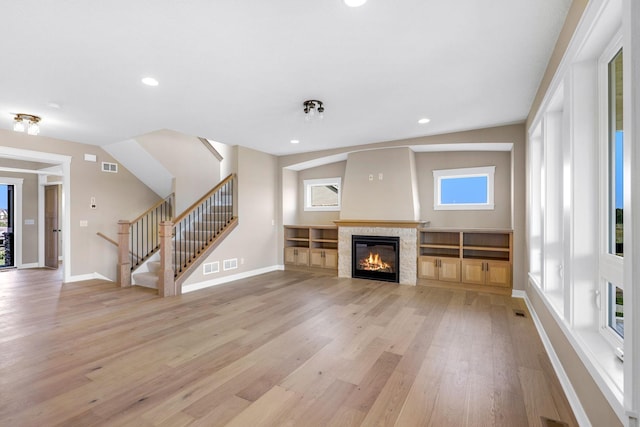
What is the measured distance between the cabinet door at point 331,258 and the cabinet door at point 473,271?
256cm

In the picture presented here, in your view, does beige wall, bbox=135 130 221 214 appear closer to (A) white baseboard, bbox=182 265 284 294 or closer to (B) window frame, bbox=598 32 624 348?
(A) white baseboard, bbox=182 265 284 294

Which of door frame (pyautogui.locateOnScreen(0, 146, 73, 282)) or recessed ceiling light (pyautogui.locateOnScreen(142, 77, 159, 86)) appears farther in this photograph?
door frame (pyautogui.locateOnScreen(0, 146, 73, 282))

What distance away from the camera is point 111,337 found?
3150 mm

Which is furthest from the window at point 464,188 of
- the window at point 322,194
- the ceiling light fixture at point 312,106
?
the ceiling light fixture at point 312,106

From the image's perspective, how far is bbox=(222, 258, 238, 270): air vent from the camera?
5.79 metres

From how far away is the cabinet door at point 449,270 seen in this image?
5207 millimetres

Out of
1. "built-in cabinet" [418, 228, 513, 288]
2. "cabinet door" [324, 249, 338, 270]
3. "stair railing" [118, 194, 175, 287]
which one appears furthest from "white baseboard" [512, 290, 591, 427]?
"stair railing" [118, 194, 175, 287]

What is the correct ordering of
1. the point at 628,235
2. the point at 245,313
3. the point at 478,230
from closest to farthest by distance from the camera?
1. the point at 628,235
2. the point at 245,313
3. the point at 478,230

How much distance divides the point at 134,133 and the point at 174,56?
316cm

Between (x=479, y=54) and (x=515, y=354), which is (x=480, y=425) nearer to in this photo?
(x=515, y=354)

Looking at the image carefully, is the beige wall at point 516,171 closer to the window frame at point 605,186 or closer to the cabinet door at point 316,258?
the window frame at point 605,186

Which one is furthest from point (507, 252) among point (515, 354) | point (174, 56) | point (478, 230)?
point (174, 56)

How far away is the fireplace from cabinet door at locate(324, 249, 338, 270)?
45cm

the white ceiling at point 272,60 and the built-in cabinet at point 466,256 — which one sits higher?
the white ceiling at point 272,60
